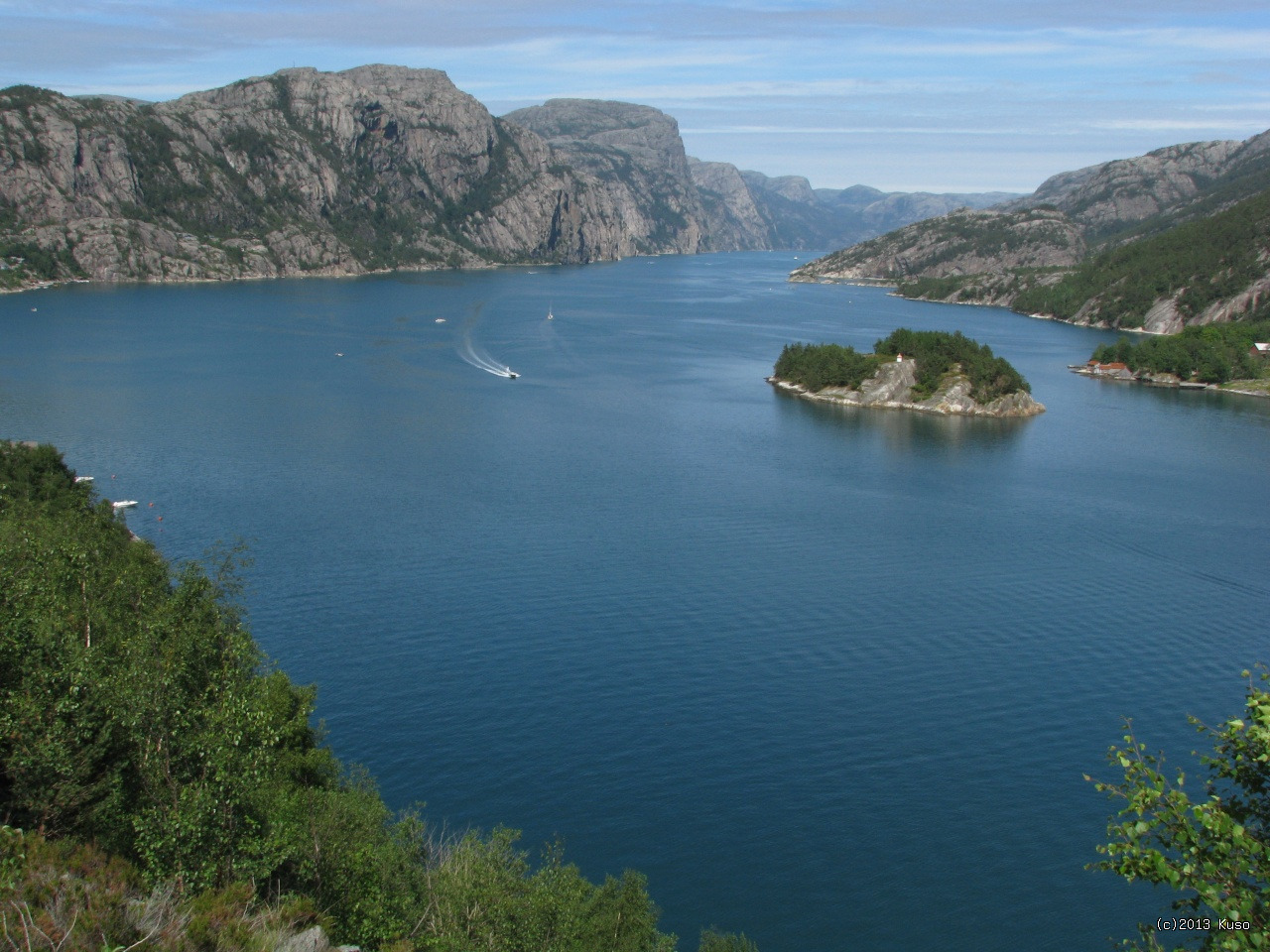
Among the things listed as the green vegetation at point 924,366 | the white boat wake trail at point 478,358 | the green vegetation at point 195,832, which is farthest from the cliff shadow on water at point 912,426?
the green vegetation at point 195,832

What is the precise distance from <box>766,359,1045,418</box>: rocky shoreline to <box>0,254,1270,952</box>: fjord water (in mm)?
2754

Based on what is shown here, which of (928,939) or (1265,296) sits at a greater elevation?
(1265,296)

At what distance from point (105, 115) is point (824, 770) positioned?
196m

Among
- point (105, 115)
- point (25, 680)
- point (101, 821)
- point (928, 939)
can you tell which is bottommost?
point (928, 939)

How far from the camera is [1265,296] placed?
119250 millimetres

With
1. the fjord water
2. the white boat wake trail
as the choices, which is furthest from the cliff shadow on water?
the white boat wake trail

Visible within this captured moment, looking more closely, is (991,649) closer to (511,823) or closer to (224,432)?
(511,823)

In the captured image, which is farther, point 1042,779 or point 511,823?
point 1042,779

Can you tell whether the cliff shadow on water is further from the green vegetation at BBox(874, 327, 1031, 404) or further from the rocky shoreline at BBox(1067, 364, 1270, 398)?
the rocky shoreline at BBox(1067, 364, 1270, 398)

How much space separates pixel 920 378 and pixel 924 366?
1109mm

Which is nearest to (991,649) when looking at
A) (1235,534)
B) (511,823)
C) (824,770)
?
(824,770)

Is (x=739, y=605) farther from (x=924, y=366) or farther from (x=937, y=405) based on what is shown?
(x=924, y=366)

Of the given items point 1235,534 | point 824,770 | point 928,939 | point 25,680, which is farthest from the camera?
point 1235,534

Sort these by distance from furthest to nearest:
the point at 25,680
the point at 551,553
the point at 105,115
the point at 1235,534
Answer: the point at 105,115 → the point at 1235,534 → the point at 551,553 → the point at 25,680
